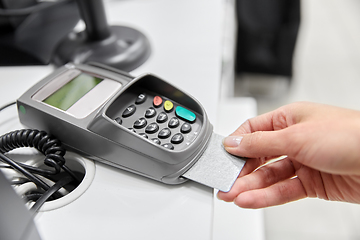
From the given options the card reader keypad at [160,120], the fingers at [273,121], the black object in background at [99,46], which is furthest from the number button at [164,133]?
the black object in background at [99,46]

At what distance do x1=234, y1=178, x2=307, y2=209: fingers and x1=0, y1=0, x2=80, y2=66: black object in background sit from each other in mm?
437

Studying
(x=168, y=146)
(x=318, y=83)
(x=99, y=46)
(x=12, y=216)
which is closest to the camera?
(x=12, y=216)

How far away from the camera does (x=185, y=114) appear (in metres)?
0.40

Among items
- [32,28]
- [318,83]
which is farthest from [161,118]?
[318,83]

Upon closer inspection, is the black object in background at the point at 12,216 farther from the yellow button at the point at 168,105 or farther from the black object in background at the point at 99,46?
the black object in background at the point at 99,46

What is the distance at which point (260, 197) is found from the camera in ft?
1.30

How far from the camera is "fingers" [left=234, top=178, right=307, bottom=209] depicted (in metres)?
0.38

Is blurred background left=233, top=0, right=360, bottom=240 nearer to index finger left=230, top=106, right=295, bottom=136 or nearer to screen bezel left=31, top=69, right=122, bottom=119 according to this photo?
index finger left=230, top=106, right=295, bottom=136

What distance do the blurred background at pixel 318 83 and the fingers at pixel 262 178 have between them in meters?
0.54

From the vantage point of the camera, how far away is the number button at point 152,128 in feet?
1.25

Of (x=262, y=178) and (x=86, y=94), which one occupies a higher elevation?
(x=86, y=94)

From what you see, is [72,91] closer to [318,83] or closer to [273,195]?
[273,195]

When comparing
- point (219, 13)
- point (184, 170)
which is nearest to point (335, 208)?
point (219, 13)

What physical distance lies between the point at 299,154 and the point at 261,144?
44mm
